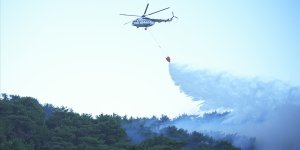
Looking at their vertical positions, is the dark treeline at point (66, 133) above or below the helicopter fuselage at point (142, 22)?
below

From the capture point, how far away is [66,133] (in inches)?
2231

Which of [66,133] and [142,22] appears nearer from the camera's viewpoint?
[66,133]

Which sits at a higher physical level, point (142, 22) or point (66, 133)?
point (142, 22)

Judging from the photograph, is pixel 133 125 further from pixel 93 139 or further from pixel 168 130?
pixel 93 139

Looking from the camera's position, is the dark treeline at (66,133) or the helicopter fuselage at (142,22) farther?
the helicopter fuselage at (142,22)

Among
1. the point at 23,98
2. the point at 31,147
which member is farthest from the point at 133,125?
the point at 31,147

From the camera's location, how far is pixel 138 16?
62375 millimetres

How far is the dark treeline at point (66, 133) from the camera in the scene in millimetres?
54312

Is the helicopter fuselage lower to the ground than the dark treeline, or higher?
higher

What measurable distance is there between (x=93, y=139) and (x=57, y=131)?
14.9ft

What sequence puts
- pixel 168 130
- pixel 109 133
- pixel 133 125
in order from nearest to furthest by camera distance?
1. pixel 109 133
2. pixel 168 130
3. pixel 133 125

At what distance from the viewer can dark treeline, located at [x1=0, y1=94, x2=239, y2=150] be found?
5431cm

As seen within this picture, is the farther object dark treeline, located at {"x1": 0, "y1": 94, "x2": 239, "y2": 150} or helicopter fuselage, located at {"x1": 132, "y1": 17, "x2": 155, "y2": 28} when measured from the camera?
helicopter fuselage, located at {"x1": 132, "y1": 17, "x2": 155, "y2": 28}

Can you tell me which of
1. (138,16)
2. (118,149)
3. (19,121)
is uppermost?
(138,16)
